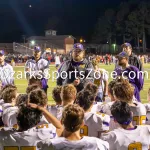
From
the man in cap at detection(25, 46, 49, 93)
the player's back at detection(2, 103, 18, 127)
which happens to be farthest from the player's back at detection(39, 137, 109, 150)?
the man in cap at detection(25, 46, 49, 93)

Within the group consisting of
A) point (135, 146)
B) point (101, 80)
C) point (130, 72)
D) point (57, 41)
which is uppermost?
point (57, 41)

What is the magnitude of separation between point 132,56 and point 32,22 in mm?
91015

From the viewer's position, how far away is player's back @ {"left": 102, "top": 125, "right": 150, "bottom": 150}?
3977mm

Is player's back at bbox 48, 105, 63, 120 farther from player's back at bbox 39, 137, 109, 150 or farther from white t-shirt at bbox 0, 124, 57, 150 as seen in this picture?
player's back at bbox 39, 137, 109, 150

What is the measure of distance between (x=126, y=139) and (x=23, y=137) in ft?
3.81

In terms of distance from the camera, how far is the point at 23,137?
393 cm

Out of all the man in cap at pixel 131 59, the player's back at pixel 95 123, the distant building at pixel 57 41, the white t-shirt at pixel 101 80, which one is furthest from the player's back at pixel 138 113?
the distant building at pixel 57 41

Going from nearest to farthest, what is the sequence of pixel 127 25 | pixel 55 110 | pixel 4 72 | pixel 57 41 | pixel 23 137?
pixel 23 137, pixel 55 110, pixel 4 72, pixel 127 25, pixel 57 41

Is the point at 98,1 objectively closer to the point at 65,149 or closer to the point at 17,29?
the point at 17,29

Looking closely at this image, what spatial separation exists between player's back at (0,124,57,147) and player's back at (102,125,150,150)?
2.21 ft

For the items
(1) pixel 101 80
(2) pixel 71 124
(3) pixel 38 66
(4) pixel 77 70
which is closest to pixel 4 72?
(3) pixel 38 66

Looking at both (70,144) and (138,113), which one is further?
(138,113)

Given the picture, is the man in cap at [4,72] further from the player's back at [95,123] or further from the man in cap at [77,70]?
the player's back at [95,123]

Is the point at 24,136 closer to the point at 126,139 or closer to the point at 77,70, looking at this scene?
the point at 126,139
